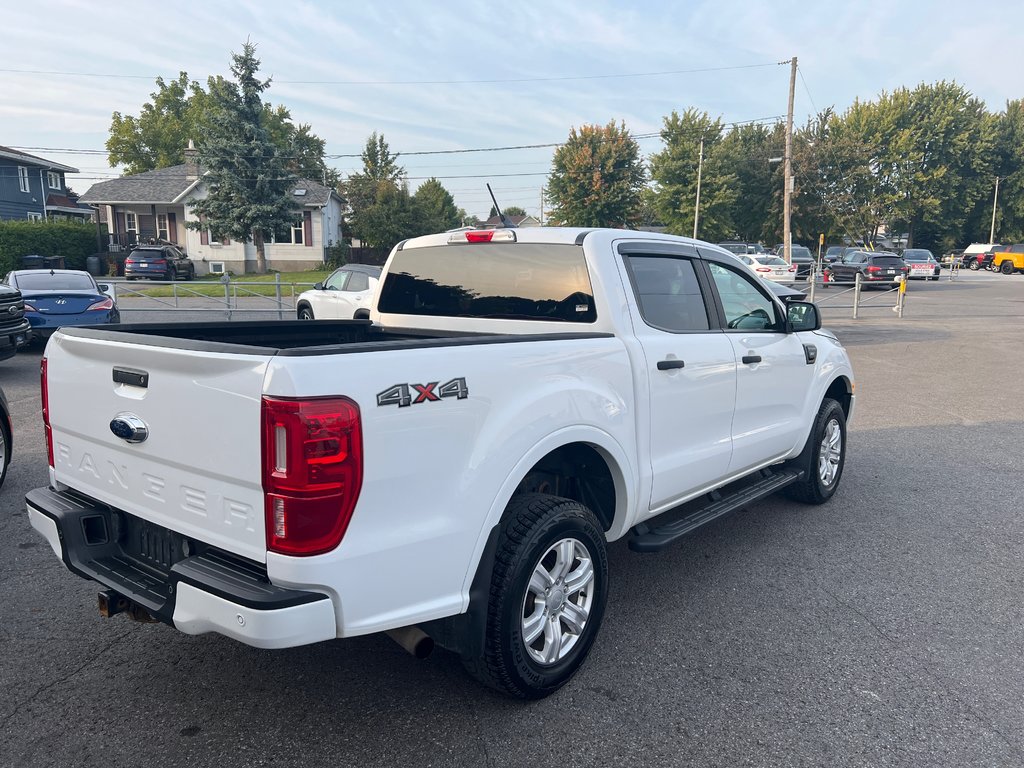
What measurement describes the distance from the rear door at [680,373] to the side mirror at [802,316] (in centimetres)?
97

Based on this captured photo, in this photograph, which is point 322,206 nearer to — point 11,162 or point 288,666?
point 11,162

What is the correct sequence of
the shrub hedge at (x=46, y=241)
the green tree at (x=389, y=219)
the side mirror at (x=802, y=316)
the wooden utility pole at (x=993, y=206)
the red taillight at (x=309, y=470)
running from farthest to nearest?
the wooden utility pole at (x=993, y=206)
the green tree at (x=389, y=219)
the shrub hedge at (x=46, y=241)
the side mirror at (x=802, y=316)
the red taillight at (x=309, y=470)

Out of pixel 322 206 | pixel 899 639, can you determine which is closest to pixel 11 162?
pixel 322 206

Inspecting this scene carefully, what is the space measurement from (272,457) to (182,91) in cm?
7363

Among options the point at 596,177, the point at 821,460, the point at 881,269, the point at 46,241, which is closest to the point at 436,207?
the point at 596,177

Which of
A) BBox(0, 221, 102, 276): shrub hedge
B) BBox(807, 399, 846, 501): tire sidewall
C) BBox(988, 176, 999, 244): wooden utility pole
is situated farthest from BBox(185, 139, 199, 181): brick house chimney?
BBox(988, 176, 999, 244): wooden utility pole

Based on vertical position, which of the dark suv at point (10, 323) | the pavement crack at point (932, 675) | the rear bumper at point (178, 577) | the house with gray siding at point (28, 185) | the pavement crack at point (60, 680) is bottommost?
the pavement crack at point (932, 675)

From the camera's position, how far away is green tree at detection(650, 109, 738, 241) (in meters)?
53.0

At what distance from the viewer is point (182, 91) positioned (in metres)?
65.8

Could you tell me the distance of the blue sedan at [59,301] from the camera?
39.7ft

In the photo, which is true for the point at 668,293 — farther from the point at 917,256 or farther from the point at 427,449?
the point at 917,256

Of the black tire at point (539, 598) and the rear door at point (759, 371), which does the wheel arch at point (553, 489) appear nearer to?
the black tire at point (539, 598)

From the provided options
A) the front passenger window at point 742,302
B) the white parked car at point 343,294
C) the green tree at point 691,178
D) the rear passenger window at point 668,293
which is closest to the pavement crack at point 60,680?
the rear passenger window at point 668,293

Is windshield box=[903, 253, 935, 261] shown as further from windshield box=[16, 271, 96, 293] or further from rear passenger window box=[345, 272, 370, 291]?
windshield box=[16, 271, 96, 293]
